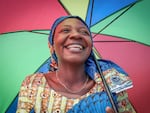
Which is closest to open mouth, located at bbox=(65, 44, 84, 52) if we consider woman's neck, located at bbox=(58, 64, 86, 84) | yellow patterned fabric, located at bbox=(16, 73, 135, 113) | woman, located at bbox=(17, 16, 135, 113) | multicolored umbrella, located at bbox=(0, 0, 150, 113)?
woman, located at bbox=(17, 16, 135, 113)

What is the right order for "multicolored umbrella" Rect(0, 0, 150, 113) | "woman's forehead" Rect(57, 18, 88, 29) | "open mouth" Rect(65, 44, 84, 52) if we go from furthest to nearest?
"multicolored umbrella" Rect(0, 0, 150, 113)
"woman's forehead" Rect(57, 18, 88, 29)
"open mouth" Rect(65, 44, 84, 52)

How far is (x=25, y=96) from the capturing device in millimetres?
2246

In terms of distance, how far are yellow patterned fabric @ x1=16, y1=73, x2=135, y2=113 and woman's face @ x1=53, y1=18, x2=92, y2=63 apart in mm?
180

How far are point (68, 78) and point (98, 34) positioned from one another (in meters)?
Answer: 0.66

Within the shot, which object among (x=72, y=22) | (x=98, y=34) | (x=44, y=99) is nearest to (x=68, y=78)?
(x=44, y=99)

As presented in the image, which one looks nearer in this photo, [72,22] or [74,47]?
[74,47]

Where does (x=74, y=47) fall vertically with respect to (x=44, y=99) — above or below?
above

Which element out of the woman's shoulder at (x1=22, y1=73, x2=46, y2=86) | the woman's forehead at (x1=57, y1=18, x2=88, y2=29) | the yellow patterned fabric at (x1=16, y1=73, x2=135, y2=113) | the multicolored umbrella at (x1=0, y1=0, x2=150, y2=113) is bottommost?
the yellow patterned fabric at (x1=16, y1=73, x2=135, y2=113)

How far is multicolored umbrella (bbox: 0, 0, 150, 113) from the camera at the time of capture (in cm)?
282

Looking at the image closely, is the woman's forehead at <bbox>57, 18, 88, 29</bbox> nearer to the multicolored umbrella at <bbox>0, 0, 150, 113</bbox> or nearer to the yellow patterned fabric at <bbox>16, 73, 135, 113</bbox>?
the yellow patterned fabric at <bbox>16, 73, 135, 113</bbox>

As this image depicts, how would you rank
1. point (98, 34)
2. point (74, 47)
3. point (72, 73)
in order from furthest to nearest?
point (98, 34), point (72, 73), point (74, 47)

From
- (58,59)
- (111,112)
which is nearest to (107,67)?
(58,59)

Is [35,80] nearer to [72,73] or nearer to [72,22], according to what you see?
[72,73]

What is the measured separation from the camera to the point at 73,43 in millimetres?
2182
